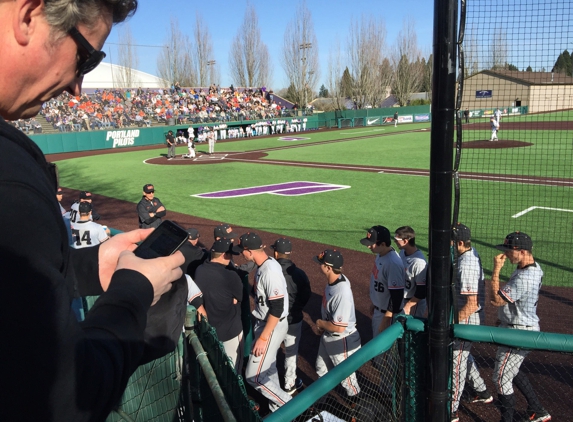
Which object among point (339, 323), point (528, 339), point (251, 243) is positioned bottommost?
point (339, 323)

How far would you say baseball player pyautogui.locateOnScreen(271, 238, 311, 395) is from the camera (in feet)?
19.1

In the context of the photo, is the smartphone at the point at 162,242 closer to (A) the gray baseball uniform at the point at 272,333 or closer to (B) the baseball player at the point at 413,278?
(A) the gray baseball uniform at the point at 272,333

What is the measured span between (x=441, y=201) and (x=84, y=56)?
2.10 m

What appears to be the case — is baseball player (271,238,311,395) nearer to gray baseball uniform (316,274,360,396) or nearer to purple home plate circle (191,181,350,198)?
gray baseball uniform (316,274,360,396)

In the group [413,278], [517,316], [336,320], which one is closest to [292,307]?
[336,320]

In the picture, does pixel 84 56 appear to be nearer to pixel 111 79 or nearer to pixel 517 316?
pixel 517 316

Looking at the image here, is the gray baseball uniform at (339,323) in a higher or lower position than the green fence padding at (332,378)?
lower

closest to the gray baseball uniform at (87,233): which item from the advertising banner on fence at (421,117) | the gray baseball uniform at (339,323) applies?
the gray baseball uniform at (339,323)

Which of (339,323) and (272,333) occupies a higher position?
(339,323)

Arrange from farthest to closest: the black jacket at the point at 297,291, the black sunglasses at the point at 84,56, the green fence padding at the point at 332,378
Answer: the black jacket at the point at 297,291, the green fence padding at the point at 332,378, the black sunglasses at the point at 84,56

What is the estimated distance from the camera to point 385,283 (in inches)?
237

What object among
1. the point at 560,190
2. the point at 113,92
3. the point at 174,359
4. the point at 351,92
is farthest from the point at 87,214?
the point at 351,92

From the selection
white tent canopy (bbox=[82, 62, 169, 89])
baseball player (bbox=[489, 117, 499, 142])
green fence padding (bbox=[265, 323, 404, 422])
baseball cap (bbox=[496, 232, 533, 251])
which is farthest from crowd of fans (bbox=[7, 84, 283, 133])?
green fence padding (bbox=[265, 323, 404, 422])

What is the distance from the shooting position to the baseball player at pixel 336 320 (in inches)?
219
